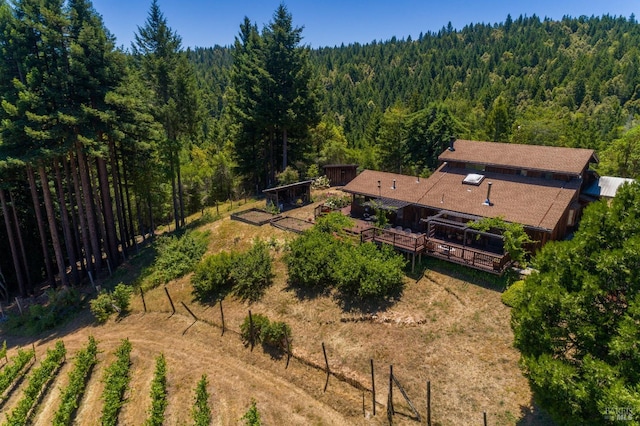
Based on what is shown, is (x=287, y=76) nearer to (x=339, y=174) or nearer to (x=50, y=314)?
(x=339, y=174)

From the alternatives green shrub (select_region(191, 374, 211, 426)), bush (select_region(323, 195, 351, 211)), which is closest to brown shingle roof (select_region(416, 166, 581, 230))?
bush (select_region(323, 195, 351, 211))

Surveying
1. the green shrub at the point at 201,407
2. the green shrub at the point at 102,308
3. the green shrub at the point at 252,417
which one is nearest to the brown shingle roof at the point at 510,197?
the green shrub at the point at 252,417

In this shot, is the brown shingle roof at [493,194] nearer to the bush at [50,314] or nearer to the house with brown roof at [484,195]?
the house with brown roof at [484,195]

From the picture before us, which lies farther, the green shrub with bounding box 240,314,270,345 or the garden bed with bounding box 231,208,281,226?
the garden bed with bounding box 231,208,281,226

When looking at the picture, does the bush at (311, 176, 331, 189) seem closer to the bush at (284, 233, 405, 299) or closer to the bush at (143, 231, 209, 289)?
the bush at (143, 231, 209, 289)

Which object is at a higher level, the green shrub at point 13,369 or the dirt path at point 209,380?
the dirt path at point 209,380

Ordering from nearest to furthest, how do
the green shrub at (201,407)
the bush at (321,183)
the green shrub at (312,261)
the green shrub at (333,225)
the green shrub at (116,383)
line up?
the green shrub at (201,407) < the green shrub at (116,383) < the green shrub at (312,261) < the green shrub at (333,225) < the bush at (321,183)

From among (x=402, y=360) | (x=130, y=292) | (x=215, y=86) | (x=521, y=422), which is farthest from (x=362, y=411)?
(x=215, y=86)
